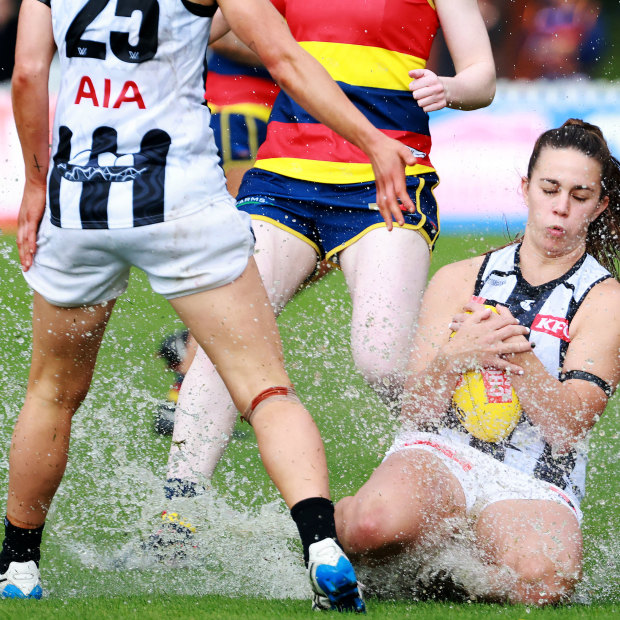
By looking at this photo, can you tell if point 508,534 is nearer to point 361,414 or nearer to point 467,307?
point 467,307

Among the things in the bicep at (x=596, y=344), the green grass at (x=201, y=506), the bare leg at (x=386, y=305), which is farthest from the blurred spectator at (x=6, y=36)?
the bicep at (x=596, y=344)

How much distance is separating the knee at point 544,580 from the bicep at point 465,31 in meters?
1.71

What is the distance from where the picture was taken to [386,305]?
3555 mm

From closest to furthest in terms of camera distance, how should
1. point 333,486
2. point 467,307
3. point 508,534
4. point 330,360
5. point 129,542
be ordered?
1. point 508,534
2. point 467,307
3. point 129,542
4. point 333,486
5. point 330,360

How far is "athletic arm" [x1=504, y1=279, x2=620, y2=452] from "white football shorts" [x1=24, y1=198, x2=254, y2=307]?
97 centimetres

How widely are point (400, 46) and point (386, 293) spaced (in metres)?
0.89

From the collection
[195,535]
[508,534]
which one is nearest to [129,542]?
[195,535]

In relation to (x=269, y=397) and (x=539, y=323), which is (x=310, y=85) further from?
(x=539, y=323)

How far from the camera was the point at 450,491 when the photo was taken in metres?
3.20

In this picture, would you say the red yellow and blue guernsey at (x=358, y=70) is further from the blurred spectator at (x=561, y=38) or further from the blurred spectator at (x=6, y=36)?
the blurred spectator at (x=561, y=38)

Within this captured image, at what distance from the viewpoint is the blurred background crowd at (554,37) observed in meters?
15.4

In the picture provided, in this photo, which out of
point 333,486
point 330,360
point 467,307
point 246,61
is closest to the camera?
point 467,307

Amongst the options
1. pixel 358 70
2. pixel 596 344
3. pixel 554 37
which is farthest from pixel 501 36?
pixel 596 344

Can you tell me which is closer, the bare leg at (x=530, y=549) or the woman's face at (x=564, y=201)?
the bare leg at (x=530, y=549)
